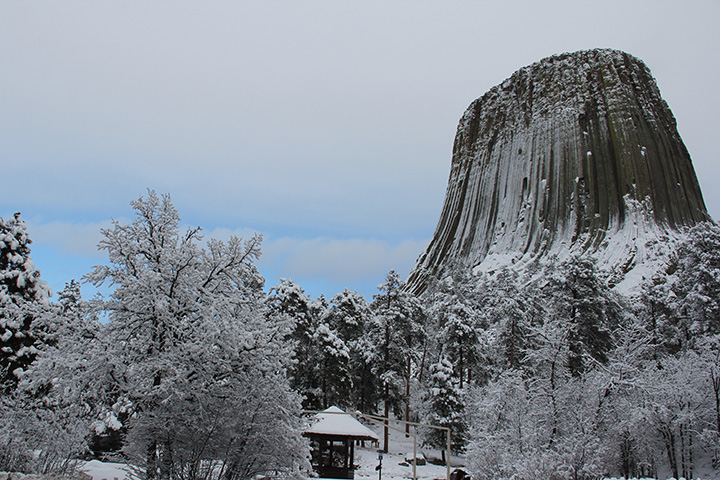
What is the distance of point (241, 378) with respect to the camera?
12141 millimetres

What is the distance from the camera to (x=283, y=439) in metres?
12.3

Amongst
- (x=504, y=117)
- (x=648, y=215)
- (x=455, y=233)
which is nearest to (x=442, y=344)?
(x=648, y=215)

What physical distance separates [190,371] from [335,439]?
15423mm

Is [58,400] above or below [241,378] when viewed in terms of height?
below

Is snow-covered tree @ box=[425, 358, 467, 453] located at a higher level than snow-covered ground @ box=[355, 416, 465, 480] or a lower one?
higher

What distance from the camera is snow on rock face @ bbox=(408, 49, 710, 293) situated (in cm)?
8244

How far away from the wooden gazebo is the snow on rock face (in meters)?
51.4

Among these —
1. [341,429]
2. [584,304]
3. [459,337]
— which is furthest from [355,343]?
[584,304]

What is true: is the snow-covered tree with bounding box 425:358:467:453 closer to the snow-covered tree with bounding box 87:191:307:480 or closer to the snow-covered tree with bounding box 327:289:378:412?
the snow-covered tree with bounding box 327:289:378:412

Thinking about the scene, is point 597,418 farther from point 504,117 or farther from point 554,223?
point 504,117

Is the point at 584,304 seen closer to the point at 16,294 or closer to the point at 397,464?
the point at 397,464

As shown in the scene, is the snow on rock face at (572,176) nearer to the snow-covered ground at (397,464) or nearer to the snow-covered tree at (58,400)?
the snow-covered ground at (397,464)

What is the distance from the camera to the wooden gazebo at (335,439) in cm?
2448

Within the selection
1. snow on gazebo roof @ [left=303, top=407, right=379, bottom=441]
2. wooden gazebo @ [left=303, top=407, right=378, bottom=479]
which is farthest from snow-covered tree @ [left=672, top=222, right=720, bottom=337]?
wooden gazebo @ [left=303, top=407, right=378, bottom=479]
